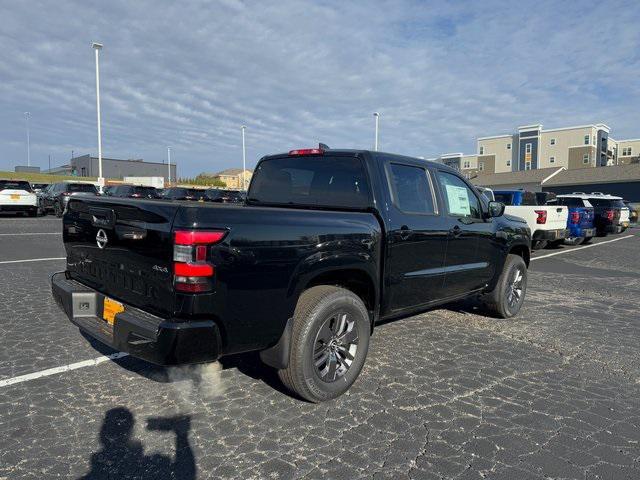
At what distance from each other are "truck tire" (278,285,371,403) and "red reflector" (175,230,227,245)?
0.91m

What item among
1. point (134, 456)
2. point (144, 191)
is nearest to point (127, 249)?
point (134, 456)

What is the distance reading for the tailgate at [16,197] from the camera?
20359 millimetres

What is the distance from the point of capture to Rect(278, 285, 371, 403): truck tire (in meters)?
3.26

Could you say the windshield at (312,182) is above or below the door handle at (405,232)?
above

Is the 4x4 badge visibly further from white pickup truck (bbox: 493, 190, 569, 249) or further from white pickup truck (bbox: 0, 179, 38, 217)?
white pickup truck (bbox: 0, 179, 38, 217)

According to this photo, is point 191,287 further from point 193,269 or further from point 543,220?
point 543,220

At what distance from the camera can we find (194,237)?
266cm

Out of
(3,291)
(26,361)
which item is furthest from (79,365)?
(3,291)

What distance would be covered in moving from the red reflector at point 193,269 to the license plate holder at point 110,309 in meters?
0.70

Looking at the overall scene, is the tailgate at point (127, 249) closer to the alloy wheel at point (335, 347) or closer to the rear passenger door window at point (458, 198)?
the alloy wheel at point (335, 347)

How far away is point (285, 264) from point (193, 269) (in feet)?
2.09

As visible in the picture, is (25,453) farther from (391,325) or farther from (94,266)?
(391,325)

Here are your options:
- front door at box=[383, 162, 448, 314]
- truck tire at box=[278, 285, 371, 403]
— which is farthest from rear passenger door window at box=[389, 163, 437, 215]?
truck tire at box=[278, 285, 371, 403]

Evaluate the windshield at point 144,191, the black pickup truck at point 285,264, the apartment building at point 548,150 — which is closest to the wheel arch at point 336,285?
the black pickup truck at point 285,264
